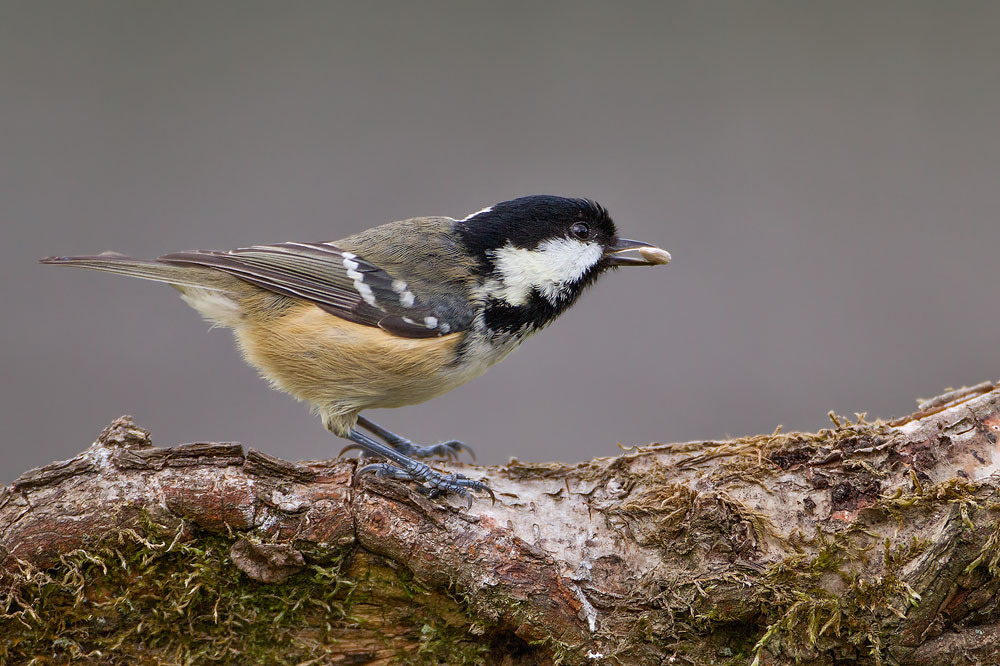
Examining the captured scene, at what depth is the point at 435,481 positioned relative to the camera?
5.38 ft

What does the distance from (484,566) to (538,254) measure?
35.6 inches

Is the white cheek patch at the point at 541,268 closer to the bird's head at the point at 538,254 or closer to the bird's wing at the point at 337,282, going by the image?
the bird's head at the point at 538,254

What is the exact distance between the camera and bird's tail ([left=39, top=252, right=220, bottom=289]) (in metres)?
1.96

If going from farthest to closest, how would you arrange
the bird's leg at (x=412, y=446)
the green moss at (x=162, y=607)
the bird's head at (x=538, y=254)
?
the bird's leg at (x=412, y=446), the bird's head at (x=538, y=254), the green moss at (x=162, y=607)

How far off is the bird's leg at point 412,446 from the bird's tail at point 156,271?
584mm

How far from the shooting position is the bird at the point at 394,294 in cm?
188

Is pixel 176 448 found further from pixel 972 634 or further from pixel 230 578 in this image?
pixel 972 634

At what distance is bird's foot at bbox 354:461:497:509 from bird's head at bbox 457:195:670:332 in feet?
1.55

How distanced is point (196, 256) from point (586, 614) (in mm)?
1391

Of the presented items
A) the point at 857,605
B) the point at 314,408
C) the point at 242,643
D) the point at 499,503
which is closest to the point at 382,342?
the point at 314,408

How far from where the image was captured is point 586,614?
1392mm

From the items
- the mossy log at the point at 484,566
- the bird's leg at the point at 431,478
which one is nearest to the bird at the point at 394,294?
the bird's leg at the point at 431,478

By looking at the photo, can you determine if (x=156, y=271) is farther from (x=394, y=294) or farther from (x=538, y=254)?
(x=538, y=254)

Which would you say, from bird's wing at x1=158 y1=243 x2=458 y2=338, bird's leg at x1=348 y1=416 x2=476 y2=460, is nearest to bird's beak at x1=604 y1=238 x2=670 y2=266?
bird's wing at x1=158 y1=243 x2=458 y2=338
